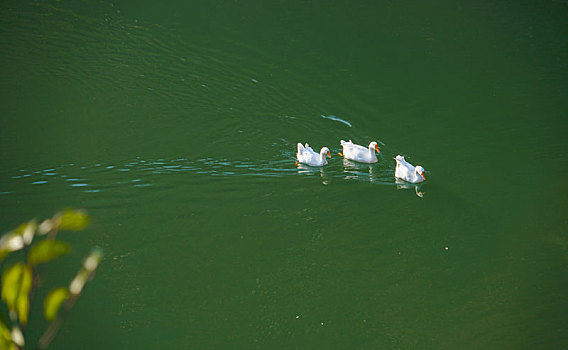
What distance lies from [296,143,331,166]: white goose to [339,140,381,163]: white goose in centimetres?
23

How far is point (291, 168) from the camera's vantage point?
611 centimetres

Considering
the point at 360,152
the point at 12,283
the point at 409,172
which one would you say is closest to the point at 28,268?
the point at 12,283

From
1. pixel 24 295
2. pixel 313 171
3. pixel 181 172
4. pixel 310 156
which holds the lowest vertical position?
pixel 24 295

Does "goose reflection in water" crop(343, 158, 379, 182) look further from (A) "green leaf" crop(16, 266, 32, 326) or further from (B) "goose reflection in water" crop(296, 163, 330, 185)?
(A) "green leaf" crop(16, 266, 32, 326)

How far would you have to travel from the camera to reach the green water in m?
4.31

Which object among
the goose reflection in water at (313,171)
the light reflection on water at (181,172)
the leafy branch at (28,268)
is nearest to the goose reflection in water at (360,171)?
the light reflection on water at (181,172)

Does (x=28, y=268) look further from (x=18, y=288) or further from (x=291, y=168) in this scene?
(x=291, y=168)

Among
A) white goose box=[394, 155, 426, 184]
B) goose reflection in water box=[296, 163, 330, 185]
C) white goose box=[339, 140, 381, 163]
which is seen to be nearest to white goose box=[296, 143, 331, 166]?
goose reflection in water box=[296, 163, 330, 185]

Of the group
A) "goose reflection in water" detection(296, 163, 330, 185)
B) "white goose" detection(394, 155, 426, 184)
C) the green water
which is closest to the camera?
the green water

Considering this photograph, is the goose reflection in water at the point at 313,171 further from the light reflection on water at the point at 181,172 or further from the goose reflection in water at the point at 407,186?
the goose reflection in water at the point at 407,186

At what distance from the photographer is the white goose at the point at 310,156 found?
598 cm

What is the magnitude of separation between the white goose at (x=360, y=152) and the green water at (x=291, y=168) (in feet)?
0.43

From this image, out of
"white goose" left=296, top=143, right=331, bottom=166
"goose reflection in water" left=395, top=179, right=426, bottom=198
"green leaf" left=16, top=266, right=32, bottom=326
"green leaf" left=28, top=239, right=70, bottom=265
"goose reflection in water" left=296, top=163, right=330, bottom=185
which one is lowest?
"green leaf" left=16, top=266, right=32, bottom=326

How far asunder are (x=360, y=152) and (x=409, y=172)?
542mm
